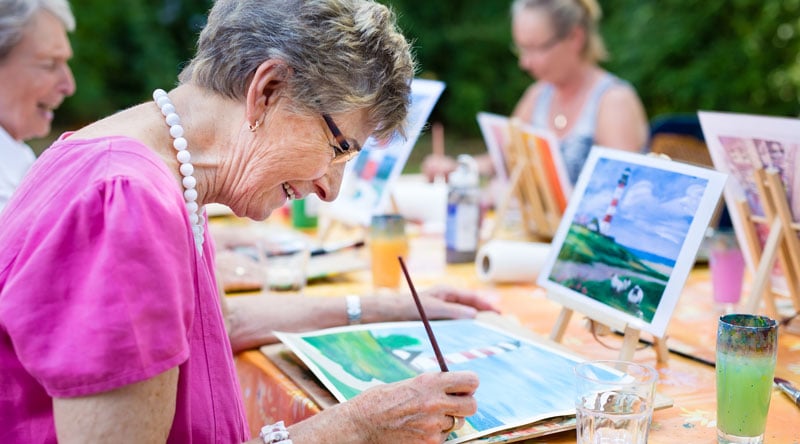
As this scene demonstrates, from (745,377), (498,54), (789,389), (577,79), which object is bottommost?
(498,54)

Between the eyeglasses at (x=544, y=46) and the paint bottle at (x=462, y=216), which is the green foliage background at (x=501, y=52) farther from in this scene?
the paint bottle at (x=462, y=216)

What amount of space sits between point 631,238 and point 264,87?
762mm

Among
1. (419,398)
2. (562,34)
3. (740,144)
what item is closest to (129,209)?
(419,398)

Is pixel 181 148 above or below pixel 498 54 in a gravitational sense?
above

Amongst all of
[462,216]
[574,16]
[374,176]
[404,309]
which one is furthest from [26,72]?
[574,16]

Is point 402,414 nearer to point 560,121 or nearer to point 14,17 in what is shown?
point 14,17

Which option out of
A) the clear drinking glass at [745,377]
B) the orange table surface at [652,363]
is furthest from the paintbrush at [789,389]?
the clear drinking glass at [745,377]

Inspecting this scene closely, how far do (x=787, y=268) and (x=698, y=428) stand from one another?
22.8 inches

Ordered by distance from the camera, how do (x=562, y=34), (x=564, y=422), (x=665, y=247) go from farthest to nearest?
(x=562, y=34)
(x=665, y=247)
(x=564, y=422)

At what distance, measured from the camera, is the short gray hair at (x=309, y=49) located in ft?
3.83

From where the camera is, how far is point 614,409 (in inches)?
45.8

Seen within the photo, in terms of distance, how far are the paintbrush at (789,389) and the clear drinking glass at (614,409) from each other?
1.09 ft

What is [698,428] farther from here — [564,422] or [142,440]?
[142,440]

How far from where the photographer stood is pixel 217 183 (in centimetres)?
127
